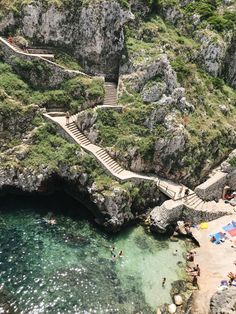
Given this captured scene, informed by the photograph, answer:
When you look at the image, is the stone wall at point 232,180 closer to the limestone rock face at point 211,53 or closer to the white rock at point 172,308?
the limestone rock face at point 211,53

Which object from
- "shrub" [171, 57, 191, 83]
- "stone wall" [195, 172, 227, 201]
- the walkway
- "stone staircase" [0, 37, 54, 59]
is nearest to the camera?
"stone wall" [195, 172, 227, 201]

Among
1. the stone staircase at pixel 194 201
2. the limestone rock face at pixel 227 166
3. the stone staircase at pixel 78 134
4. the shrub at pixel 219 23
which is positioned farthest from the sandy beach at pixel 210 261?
the shrub at pixel 219 23

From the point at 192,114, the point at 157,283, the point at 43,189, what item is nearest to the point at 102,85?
the point at 192,114

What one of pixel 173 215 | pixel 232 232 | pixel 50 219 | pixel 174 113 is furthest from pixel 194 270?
pixel 174 113

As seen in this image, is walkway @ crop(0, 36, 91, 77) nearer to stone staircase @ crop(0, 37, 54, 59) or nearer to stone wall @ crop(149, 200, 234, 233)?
stone staircase @ crop(0, 37, 54, 59)

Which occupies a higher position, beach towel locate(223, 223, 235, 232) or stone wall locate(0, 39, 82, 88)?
stone wall locate(0, 39, 82, 88)

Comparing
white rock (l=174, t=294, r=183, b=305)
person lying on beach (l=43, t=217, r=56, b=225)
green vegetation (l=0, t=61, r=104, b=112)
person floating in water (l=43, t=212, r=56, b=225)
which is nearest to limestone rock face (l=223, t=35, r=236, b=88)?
green vegetation (l=0, t=61, r=104, b=112)
